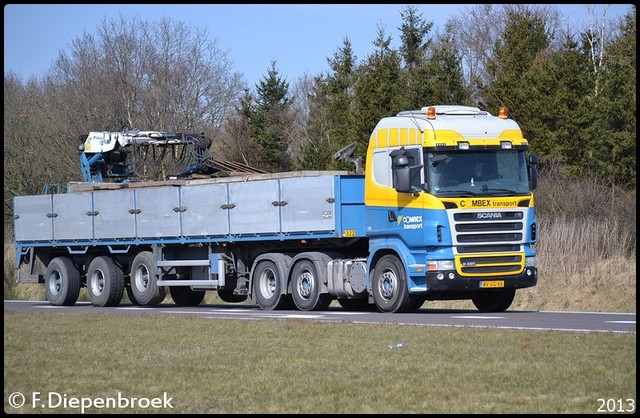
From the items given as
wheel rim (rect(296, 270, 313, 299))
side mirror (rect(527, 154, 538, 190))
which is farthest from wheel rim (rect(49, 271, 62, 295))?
side mirror (rect(527, 154, 538, 190))

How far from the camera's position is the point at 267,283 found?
979 inches

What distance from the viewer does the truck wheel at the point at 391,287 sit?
21472 mm

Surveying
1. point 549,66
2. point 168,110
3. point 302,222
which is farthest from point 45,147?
point 302,222

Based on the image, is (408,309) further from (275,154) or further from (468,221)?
(275,154)

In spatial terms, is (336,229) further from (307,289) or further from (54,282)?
(54,282)

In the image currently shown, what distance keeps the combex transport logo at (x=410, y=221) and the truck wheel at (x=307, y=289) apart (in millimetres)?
2755

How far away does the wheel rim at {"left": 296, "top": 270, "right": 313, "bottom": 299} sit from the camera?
23.6 meters

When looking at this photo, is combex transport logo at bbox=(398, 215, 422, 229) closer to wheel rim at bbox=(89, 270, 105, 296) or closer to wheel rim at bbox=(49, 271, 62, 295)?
wheel rim at bbox=(89, 270, 105, 296)

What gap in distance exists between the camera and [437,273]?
20.8 meters

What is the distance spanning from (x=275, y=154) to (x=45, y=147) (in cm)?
1667

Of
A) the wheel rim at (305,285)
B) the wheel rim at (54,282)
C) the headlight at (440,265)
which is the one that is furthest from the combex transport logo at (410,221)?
the wheel rim at (54,282)

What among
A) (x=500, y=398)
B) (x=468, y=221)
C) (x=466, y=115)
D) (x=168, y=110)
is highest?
(x=168, y=110)

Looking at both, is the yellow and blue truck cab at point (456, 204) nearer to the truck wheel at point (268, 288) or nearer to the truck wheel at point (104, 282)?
the truck wheel at point (268, 288)

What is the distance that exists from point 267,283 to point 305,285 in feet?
4.41
